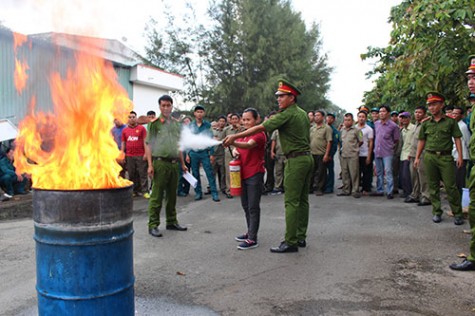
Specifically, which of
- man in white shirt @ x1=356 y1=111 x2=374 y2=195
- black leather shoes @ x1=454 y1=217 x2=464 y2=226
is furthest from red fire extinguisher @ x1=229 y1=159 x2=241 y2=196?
man in white shirt @ x1=356 y1=111 x2=374 y2=195

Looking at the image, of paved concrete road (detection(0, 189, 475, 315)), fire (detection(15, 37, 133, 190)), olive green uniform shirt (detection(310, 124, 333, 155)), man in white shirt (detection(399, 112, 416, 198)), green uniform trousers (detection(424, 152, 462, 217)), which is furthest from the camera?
olive green uniform shirt (detection(310, 124, 333, 155))

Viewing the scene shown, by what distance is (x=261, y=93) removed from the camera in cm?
2725

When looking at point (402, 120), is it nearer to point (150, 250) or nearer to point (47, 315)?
Result: point (150, 250)

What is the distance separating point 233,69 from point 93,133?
25851 mm

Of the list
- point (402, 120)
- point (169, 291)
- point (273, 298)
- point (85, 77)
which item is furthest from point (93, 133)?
point (402, 120)

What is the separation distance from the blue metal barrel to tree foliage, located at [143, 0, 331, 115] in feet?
81.3

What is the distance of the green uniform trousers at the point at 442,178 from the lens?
6441 mm

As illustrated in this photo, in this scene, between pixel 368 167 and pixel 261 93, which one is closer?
pixel 368 167

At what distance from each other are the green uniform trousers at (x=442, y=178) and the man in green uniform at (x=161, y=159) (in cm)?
407

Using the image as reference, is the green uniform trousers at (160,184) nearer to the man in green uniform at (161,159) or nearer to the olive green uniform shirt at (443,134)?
the man in green uniform at (161,159)

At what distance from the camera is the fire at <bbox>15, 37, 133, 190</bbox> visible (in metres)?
3.06

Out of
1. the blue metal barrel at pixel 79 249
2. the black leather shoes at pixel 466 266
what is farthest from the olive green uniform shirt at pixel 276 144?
the blue metal barrel at pixel 79 249

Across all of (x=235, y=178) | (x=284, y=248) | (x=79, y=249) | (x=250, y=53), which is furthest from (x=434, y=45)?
(x=250, y=53)

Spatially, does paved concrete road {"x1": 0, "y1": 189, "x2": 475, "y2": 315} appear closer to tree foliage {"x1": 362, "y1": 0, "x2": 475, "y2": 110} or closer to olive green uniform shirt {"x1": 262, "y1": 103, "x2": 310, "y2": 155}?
olive green uniform shirt {"x1": 262, "y1": 103, "x2": 310, "y2": 155}
